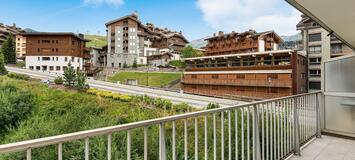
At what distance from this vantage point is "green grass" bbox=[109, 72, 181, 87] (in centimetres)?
3950

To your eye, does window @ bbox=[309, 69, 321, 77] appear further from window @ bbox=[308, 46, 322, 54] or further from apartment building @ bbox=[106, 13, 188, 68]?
apartment building @ bbox=[106, 13, 188, 68]

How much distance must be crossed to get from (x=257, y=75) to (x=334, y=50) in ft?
27.8

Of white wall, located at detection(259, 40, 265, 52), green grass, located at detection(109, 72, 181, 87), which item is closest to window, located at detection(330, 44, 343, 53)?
white wall, located at detection(259, 40, 265, 52)

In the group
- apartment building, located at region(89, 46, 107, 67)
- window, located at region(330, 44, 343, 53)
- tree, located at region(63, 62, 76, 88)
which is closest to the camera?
tree, located at region(63, 62, 76, 88)

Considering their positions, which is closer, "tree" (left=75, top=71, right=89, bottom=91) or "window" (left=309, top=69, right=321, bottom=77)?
"tree" (left=75, top=71, right=89, bottom=91)

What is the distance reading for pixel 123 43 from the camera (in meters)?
54.1

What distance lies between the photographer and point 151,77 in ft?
136

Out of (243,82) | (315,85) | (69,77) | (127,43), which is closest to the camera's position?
(69,77)

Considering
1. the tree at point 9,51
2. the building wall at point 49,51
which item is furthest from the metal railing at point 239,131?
the tree at point 9,51

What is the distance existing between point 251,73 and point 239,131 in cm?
2421

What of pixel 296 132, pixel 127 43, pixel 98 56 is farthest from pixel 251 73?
pixel 98 56

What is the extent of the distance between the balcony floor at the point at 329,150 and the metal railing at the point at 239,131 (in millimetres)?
145

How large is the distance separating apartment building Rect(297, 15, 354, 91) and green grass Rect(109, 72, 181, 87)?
18024 mm

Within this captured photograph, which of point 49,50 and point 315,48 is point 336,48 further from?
point 49,50
